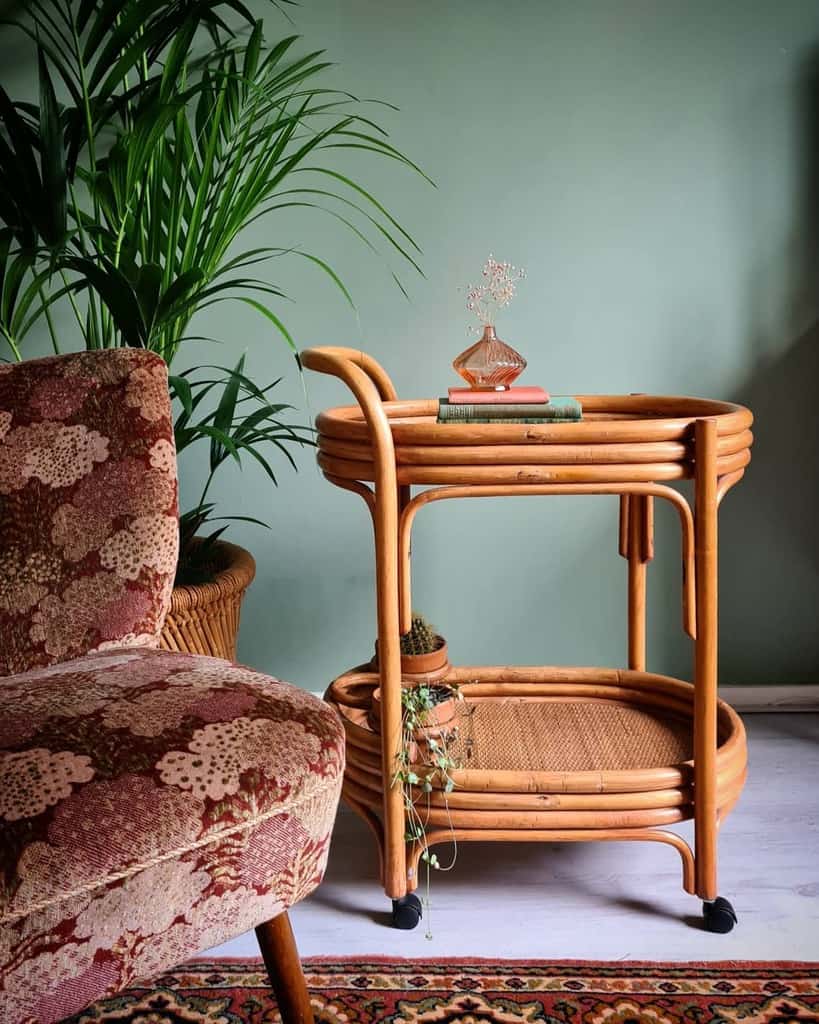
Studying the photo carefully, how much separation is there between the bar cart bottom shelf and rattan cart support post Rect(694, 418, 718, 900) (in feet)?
0.08

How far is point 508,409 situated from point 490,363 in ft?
0.69

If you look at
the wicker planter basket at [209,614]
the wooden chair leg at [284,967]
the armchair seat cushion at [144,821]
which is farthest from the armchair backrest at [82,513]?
the wicker planter basket at [209,614]

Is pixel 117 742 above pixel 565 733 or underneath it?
above

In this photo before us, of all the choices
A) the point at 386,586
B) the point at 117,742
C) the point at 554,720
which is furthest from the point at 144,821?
the point at 554,720

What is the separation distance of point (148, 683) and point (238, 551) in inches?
33.8

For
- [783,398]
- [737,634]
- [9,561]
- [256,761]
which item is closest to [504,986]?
[256,761]

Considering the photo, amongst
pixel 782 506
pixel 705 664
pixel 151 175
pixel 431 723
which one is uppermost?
pixel 151 175

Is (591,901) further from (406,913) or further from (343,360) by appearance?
(343,360)

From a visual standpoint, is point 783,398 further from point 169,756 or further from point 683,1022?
point 169,756

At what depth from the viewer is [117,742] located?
0.88 metres

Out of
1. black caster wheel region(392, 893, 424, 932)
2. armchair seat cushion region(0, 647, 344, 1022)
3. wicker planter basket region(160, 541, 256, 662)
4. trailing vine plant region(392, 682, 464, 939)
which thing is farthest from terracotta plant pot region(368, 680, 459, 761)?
armchair seat cushion region(0, 647, 344, 1022)

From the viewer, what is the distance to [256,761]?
0.90 meters

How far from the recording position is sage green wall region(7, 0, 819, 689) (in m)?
1.94

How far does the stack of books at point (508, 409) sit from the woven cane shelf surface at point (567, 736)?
506mm
